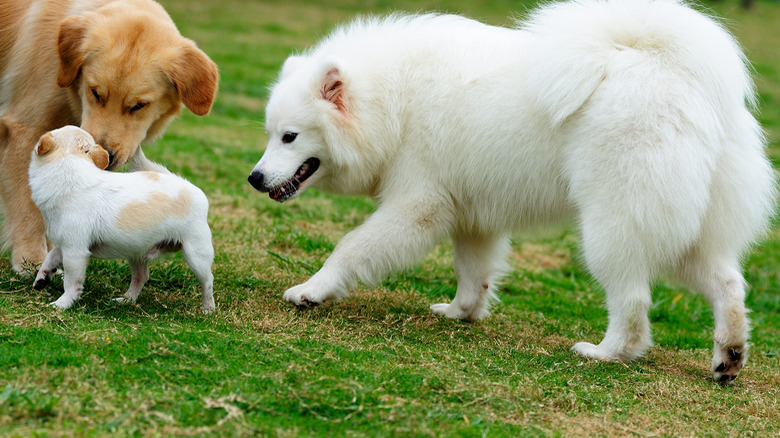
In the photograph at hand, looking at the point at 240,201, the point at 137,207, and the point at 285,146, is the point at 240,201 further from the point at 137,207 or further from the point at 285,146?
the point at 137,207

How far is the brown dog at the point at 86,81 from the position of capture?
474cm

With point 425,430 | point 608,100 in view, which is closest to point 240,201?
point 608,100

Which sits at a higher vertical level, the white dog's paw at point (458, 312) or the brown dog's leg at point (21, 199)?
the brown dog's leg at point (21, 199)

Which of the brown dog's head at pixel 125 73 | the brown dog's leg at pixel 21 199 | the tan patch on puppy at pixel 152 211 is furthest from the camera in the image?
the brown dog's leg at pixel 21 199

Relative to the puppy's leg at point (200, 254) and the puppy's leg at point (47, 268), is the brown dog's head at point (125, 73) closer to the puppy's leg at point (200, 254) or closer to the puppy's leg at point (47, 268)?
the puppy's leg at point (47, 268)

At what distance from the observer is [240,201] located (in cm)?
780

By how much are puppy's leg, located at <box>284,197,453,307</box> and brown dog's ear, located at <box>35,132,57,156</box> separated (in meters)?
1.58

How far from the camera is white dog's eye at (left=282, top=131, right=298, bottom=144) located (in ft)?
16.9

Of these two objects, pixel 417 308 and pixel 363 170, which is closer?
pixel 363 170

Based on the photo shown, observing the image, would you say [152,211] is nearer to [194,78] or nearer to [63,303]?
[63,303]

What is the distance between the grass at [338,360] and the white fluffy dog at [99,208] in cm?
34

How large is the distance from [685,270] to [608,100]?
1.11m

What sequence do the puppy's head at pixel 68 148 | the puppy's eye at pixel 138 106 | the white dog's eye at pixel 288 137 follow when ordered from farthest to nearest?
1. the white dog's eye at pixel 288 137
2. the puppy's eye at pixel 138 106
3. the puppy's head at pixel 68 148

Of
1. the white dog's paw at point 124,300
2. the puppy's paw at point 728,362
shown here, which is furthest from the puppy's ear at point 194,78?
the puppy's paw at point 728,362
